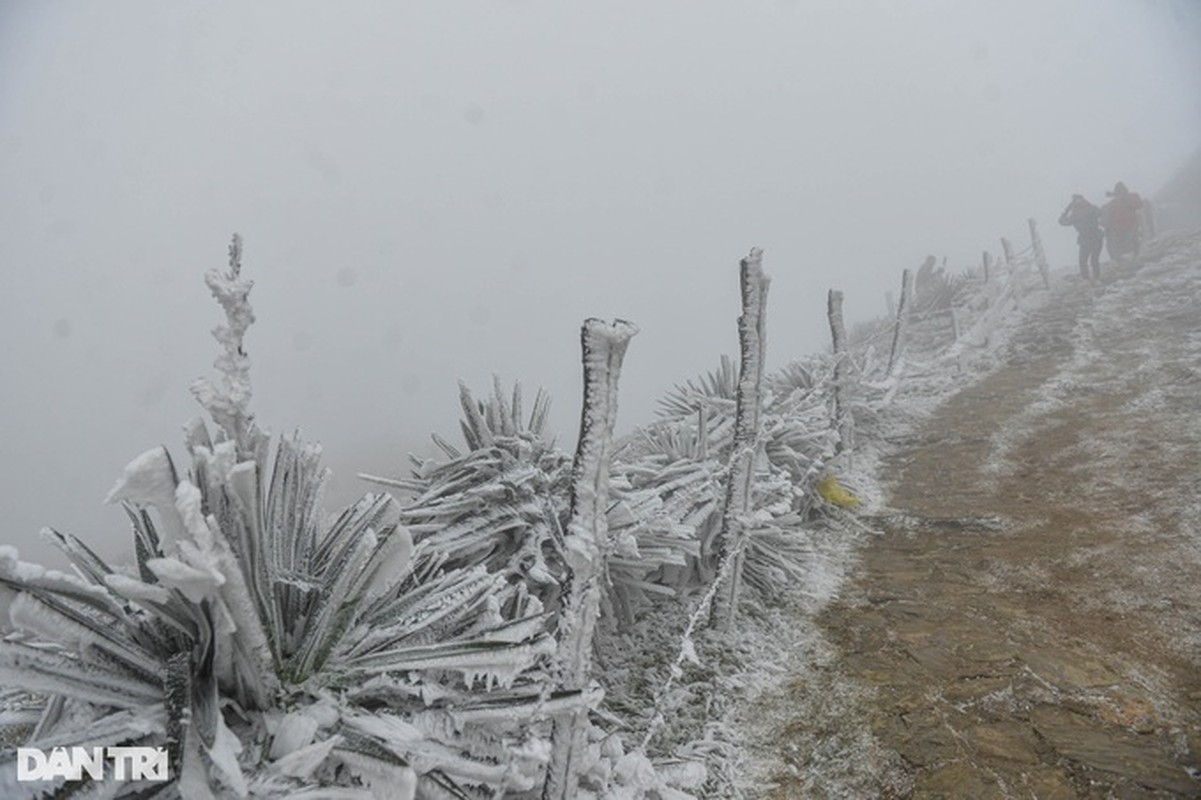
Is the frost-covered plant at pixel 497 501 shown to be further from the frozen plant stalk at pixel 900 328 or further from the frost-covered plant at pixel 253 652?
the frozen plant stalk at pixel 900 328

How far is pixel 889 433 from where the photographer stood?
8648 mm

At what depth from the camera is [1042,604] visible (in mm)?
3895

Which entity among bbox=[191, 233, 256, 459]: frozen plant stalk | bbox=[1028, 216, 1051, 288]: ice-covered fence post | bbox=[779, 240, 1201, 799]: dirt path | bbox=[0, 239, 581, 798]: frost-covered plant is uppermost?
bbox=[1028, 216, 1051, 288]: ice-covered fence post

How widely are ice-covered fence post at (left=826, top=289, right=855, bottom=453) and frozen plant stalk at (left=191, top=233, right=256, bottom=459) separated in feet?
20.3

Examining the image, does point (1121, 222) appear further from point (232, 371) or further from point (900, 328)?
point (232, 371)

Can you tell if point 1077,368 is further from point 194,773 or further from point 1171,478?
point 194,773

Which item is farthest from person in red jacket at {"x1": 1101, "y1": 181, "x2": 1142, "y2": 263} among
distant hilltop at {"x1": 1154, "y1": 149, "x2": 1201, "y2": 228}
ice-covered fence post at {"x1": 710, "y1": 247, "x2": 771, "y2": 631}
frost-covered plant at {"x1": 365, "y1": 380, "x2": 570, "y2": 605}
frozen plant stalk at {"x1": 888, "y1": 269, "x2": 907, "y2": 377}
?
frost-covered plant at {"x1": 365, "y1": 380, "x2": 570, "y2": 605}

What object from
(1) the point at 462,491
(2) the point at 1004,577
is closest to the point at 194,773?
(1) the point at 462,491

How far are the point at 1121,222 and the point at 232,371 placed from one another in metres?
22.3

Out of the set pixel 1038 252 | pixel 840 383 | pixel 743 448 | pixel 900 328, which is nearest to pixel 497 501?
pixel 743 448

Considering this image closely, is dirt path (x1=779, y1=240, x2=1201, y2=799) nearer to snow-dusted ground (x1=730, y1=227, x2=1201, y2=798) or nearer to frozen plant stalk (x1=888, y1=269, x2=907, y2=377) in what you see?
snow-dusted ground (x1=730, y1=227, x2=1201, y2=798)

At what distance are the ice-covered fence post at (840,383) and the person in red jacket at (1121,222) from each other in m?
14.8

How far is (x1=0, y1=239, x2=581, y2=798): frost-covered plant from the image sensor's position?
1.52m

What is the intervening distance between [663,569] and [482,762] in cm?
235
